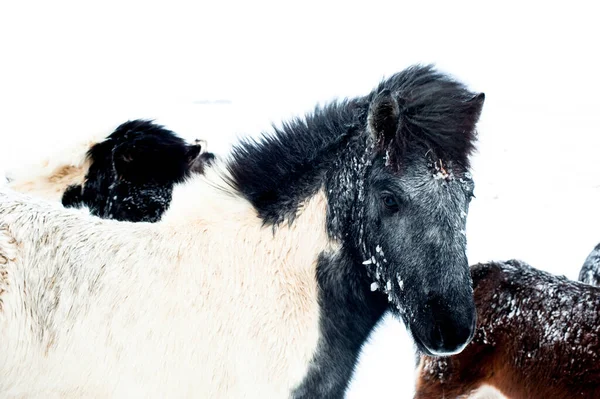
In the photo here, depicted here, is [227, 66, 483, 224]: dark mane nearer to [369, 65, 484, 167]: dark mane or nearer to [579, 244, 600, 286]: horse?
[369, 65, 484, 167]: dark mane

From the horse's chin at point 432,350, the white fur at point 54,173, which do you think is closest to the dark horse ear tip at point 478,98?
the horse's chin at point 432,350

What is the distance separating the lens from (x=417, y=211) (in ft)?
8.24

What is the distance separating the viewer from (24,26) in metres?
38.0

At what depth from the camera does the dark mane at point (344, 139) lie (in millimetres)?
2625

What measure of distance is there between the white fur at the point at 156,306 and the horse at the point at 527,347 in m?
2.25

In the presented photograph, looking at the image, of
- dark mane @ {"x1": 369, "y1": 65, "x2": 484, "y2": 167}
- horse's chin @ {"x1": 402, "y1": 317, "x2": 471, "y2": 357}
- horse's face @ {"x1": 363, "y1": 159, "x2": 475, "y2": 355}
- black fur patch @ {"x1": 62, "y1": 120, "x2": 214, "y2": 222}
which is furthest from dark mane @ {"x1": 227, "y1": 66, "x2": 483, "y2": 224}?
black fur patch @ {"x1": 62, "y1": 120, "x2": 214, "y2": 222}

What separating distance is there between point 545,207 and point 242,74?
25935 millimetres

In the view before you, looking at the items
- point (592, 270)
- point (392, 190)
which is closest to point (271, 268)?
point (392, 190)

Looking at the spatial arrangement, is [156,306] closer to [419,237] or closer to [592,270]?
[419,237]

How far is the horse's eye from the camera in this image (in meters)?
2.58

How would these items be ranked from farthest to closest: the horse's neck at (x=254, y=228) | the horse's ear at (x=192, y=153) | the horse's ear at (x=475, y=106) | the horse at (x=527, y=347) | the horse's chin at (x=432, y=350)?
1. the horse's ear at (x=192, y=153)
2. the horse at (x=527, y=347)
3. the horse's ear at (x=475, y=106)
4. the horse's neck at (x=254, y=228)
5. the horse's chin at (x=432, y=350)

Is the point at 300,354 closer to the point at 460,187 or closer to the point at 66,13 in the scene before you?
the point at 460,187

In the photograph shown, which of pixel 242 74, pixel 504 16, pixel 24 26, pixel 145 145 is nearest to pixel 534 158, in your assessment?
pixel 145 145

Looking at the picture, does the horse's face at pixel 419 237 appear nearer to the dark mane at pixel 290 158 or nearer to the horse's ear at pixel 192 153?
the dark mane at pixel 290 158
